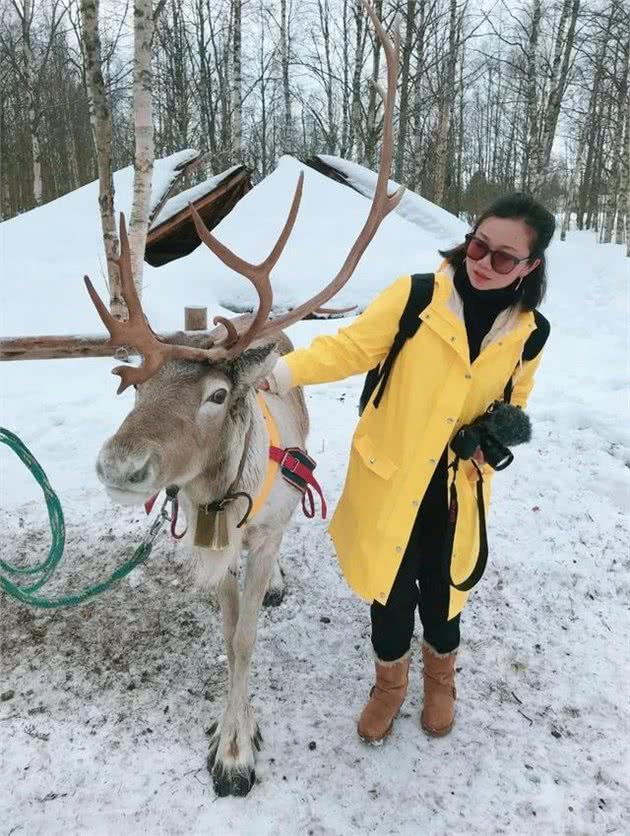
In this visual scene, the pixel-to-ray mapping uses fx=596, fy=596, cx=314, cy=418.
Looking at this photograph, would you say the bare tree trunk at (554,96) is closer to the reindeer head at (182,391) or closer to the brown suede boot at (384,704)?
the reindeer head at (182,391)

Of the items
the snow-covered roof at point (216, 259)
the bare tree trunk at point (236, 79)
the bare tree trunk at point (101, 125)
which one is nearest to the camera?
the bare tree trunk at point (101, 125)

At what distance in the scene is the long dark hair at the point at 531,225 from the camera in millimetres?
1968

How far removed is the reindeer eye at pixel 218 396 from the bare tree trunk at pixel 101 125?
469cm

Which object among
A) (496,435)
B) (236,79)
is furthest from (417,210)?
(496,435)

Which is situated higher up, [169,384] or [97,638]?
[169,384]

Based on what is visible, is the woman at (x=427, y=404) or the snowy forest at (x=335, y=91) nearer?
the woman at (x=427, y=404)

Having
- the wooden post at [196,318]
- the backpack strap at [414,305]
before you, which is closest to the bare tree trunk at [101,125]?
the wooden post at [196,318]

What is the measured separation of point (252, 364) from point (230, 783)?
157 cm

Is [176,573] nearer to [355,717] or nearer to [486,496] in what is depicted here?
[355,717]

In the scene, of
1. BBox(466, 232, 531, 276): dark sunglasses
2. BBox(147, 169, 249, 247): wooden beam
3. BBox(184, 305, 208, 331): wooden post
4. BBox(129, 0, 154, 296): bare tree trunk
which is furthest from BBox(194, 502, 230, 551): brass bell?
BBox(147, 169, 249, 247): wooden beam

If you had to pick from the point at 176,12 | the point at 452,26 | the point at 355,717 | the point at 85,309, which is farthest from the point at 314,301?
the point at 176,12

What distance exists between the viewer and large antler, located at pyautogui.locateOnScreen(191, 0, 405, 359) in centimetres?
201

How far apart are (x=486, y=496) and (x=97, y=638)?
6.58ft

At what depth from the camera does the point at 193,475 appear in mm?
1945
